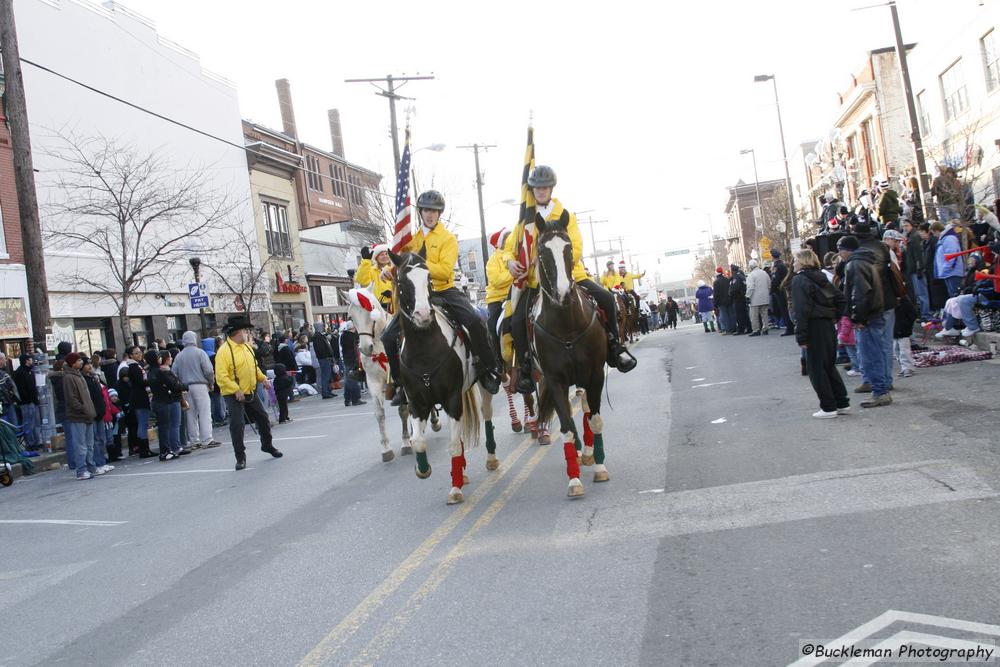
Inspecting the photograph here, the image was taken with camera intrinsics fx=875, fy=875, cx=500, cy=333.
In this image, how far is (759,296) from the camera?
24.8 m

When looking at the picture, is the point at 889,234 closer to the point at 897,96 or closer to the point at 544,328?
the point at 544,328

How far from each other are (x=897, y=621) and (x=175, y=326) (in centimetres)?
3160

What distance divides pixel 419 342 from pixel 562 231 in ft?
5.40

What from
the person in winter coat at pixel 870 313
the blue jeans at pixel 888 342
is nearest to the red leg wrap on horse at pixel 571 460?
the person in winter coat at pixel 870 313

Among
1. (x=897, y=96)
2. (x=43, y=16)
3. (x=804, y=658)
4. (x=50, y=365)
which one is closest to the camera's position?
(x=804, y=658)

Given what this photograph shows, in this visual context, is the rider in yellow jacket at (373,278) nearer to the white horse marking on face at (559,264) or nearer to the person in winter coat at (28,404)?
the white horse marking on face at (559,264)

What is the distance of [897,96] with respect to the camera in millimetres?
41625

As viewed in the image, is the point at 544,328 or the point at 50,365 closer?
the point at 544,328

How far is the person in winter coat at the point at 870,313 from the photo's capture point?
10.1 m

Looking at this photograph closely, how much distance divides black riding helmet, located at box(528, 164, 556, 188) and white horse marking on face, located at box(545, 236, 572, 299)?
1.01m

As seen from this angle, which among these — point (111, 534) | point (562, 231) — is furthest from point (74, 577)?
point (562, 231)

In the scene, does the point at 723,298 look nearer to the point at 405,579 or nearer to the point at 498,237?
the point at 498,237

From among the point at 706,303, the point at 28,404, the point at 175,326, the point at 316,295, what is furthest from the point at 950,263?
the point at 316,295

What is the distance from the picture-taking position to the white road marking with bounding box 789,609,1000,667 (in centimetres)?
389
